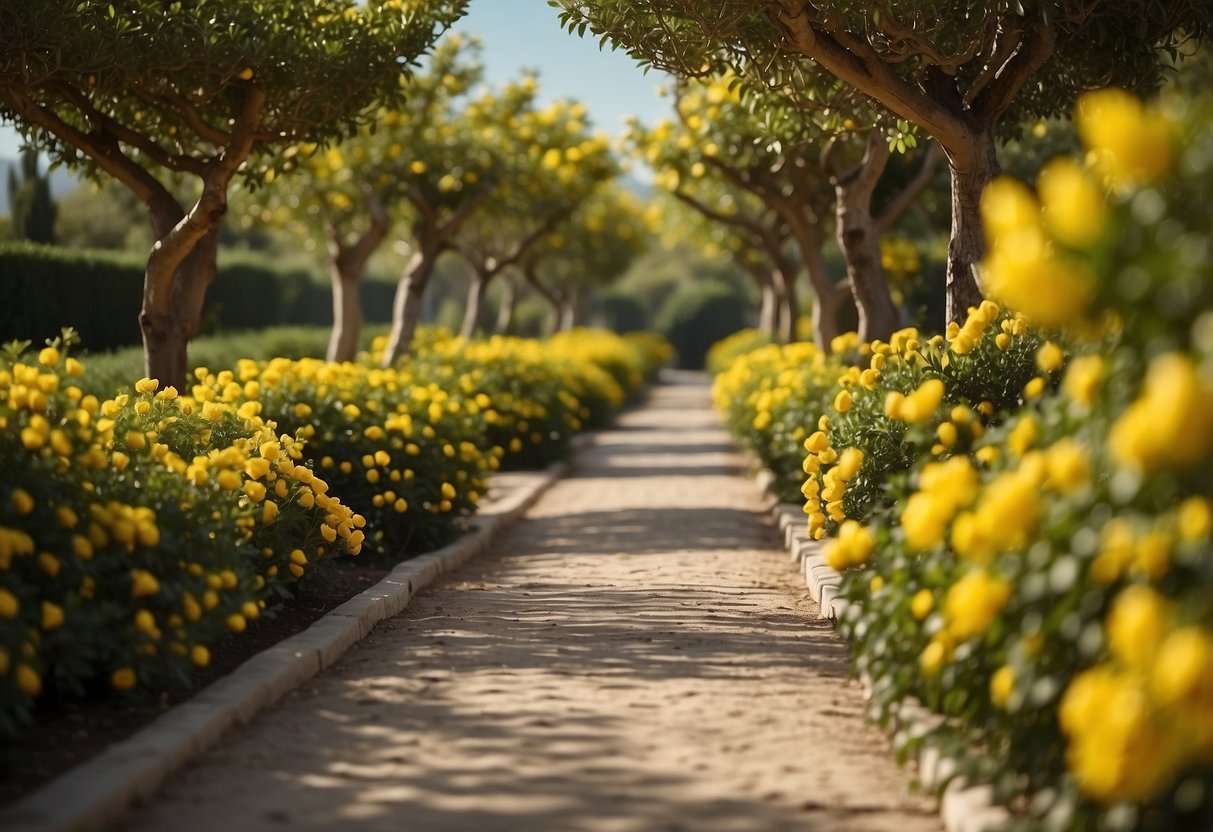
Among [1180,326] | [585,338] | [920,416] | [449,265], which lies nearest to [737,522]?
[920,416]

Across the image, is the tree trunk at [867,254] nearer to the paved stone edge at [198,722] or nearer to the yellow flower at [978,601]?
the paved stone edge at [198,722]

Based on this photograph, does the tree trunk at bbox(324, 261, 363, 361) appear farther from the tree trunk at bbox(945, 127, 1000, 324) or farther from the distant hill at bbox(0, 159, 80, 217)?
the tree trunk at bbox(945, 127, 1000, 324)

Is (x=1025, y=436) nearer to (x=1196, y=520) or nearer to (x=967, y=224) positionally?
(x=1196, y=520)

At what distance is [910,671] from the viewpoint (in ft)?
15.8

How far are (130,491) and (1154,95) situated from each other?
8206 millimetres

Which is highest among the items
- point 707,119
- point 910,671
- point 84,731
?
point 707,119

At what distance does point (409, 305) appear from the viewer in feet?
57.9

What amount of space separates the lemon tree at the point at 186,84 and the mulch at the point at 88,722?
3918 mm

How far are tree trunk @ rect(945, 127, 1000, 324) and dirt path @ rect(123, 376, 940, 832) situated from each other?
2146mm

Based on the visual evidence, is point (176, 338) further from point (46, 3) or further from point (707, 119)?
point (707, 119)

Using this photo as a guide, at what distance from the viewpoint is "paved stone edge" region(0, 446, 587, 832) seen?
4.13 meters

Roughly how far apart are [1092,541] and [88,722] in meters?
3.44

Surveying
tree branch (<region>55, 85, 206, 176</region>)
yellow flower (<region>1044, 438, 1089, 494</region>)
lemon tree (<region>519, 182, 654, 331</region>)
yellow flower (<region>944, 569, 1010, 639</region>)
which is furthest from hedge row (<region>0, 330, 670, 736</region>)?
lemon tree (<region>519, 182, 654, 331</region>)

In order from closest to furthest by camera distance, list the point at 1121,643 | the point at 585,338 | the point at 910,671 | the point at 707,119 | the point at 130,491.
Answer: the point at 1121,643
the point at 910,671
the point at 130,491
the point at 707,119
the point at 585,338
